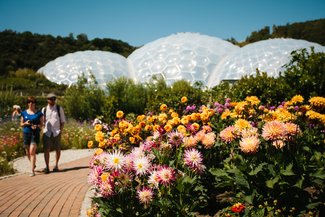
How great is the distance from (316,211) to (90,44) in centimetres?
5302

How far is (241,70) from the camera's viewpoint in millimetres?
22328

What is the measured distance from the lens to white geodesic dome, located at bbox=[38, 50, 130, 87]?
26016mm

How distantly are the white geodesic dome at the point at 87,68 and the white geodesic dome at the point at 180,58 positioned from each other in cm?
154

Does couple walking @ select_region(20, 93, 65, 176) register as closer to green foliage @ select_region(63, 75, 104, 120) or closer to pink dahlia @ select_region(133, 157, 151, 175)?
pink dahlia @ select_region(133, 157, 151, 175)

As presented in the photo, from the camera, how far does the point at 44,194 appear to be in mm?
4230

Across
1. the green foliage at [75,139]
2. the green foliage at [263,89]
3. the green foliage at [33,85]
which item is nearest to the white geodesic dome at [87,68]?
the green foliage at [33,85]

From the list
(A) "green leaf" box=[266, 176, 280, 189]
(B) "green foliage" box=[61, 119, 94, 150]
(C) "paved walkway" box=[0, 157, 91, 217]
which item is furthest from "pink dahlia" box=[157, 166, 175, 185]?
(B) "green foliage" box=[61, 119, 94, 150]

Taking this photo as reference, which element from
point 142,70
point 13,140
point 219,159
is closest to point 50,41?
point 142,70

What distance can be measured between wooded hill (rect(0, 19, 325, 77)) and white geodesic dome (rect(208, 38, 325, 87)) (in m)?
26.0

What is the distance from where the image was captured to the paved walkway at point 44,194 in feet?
11.6

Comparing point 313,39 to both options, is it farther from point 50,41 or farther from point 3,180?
point 3,180

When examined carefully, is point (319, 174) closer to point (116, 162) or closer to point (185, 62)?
point (116, 162)

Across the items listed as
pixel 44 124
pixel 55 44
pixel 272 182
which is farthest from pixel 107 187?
pixel 55 44

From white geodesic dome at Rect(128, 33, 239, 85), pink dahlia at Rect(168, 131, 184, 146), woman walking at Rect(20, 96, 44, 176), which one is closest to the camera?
pink dahlia at Rect(168, 131, 184, 146)
